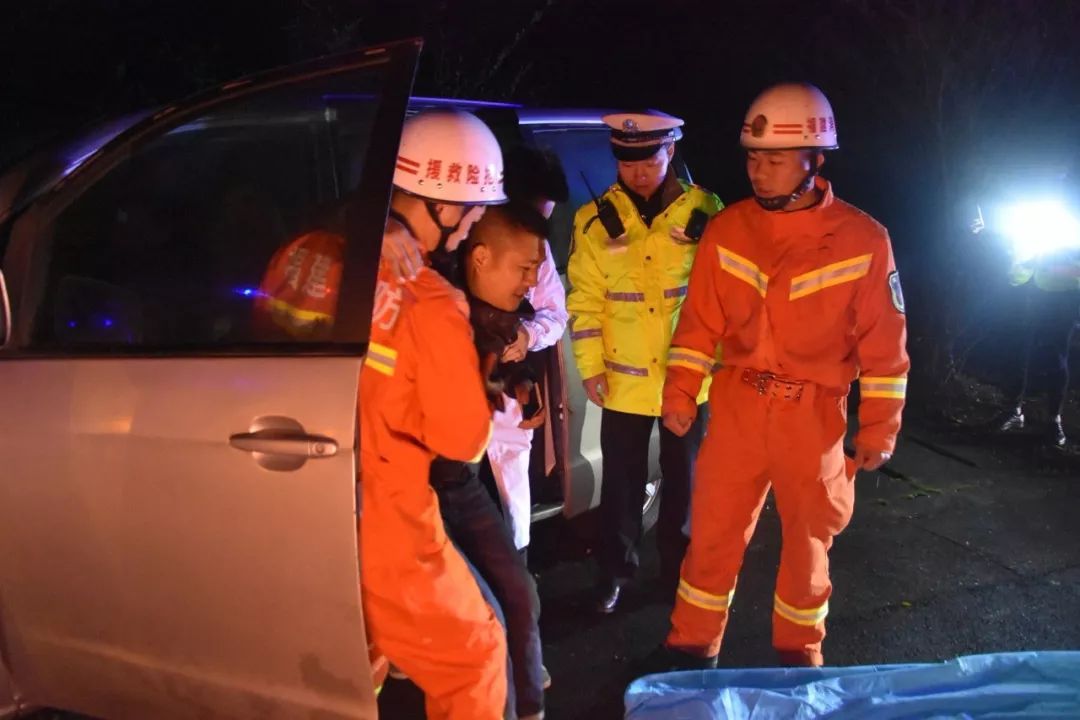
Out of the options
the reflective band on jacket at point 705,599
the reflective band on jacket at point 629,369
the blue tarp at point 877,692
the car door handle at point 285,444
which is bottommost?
the blue tarp at point 877,692

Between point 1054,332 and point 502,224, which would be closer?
point 502,224

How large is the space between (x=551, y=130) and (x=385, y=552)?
6.33 feet

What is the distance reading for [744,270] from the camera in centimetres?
270

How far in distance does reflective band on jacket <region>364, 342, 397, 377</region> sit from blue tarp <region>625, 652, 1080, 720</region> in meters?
1.19

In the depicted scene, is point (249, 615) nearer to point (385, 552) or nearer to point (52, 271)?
point (385, 552)

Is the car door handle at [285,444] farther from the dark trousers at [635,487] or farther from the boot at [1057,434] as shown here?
the boot at [1057,434]

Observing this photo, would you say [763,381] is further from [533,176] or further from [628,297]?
[533,176]

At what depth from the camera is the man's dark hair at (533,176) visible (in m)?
3.00

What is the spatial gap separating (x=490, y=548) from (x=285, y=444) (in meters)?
0.70

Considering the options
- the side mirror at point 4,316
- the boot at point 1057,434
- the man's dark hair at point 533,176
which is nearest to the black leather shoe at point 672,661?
the man's dark hair at point 533,176

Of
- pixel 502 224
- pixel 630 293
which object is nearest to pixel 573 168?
pixel 630 293

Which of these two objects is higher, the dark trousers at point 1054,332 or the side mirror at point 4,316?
the side mirror at point 4,316

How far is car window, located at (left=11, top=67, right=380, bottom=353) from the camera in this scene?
2148 millimetres

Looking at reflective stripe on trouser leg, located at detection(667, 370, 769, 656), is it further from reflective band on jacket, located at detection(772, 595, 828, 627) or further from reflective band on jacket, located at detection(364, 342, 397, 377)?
reflective band on jacket, located at detection(364, 342, 397, 377)
